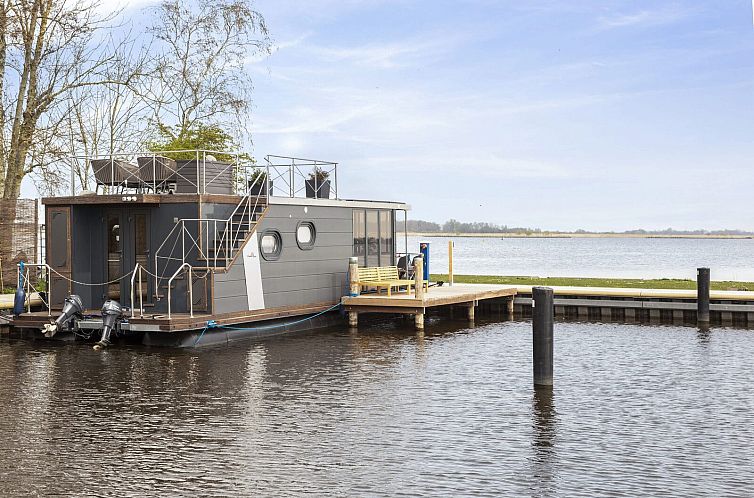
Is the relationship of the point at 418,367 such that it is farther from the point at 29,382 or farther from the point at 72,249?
the point at 72,249

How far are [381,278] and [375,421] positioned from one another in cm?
1172

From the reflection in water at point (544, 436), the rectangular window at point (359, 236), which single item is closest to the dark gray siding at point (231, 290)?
the rectangular window at point (359, 236)

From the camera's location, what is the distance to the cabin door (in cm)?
1880

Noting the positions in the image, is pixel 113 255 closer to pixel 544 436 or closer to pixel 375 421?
pixel 375 421

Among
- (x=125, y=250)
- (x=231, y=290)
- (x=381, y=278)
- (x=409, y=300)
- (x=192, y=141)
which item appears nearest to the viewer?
(x=231, y=290)

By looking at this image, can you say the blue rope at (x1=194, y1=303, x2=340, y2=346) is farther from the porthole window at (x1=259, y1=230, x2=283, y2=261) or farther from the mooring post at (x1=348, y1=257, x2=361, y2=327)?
the porthole window at (x1=259, y1=230, x2=283, y2=261)

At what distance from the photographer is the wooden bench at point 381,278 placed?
21172 millimetres

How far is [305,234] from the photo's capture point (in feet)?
68.1

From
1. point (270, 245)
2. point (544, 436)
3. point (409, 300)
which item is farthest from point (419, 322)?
point (544, 436)

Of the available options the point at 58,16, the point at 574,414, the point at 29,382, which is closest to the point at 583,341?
the point at 574,414

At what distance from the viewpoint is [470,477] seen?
8641 millimetres

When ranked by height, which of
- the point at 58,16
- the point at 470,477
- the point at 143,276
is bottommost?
the point at 470,477

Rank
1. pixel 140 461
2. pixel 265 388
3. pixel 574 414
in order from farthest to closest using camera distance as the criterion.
A: 1. pixel 265 388
2. pixel 574 414
3. pixel 140 461

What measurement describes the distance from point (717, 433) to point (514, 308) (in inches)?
574
